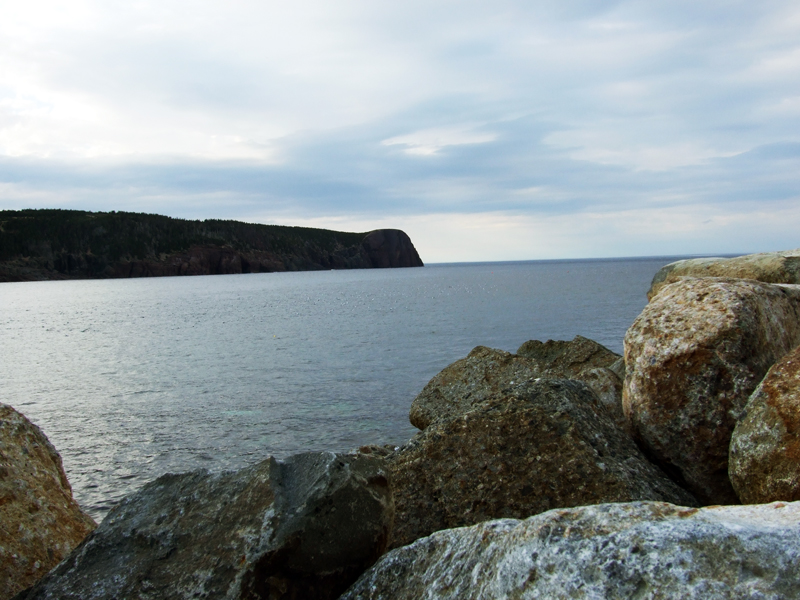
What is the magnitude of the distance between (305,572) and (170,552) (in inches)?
34.0

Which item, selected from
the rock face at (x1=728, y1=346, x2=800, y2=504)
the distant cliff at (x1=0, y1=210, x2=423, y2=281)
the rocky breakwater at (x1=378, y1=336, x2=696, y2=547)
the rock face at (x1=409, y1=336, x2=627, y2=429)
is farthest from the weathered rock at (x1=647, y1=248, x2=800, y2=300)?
the distant cliff at (x1=0, y1=210, x2=423, y2=281)

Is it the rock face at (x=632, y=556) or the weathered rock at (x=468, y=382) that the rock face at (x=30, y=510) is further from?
the weathered rock at (x=468, y=382)

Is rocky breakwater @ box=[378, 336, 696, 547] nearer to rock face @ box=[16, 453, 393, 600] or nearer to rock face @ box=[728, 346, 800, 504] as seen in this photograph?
rock face @ box=[728, 346, 800, 504]

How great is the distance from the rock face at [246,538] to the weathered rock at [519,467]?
A: 3.00ft

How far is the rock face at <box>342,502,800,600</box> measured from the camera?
6.86 feet

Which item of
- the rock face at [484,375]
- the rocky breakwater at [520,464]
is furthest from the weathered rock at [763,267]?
the rocky breakwater at [520,464]

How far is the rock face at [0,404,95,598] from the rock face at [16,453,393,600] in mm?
875

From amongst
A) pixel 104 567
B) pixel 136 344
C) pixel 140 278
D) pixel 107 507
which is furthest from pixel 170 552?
pixel 140 278

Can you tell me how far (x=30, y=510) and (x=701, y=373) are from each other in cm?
546

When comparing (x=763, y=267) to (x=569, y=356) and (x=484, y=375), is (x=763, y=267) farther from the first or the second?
(x=484, y=375)

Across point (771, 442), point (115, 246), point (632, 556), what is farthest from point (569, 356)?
point (115, 246)

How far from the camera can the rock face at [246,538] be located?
10.7 ft

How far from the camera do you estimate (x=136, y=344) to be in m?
29.9

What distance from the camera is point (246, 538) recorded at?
335 cm
